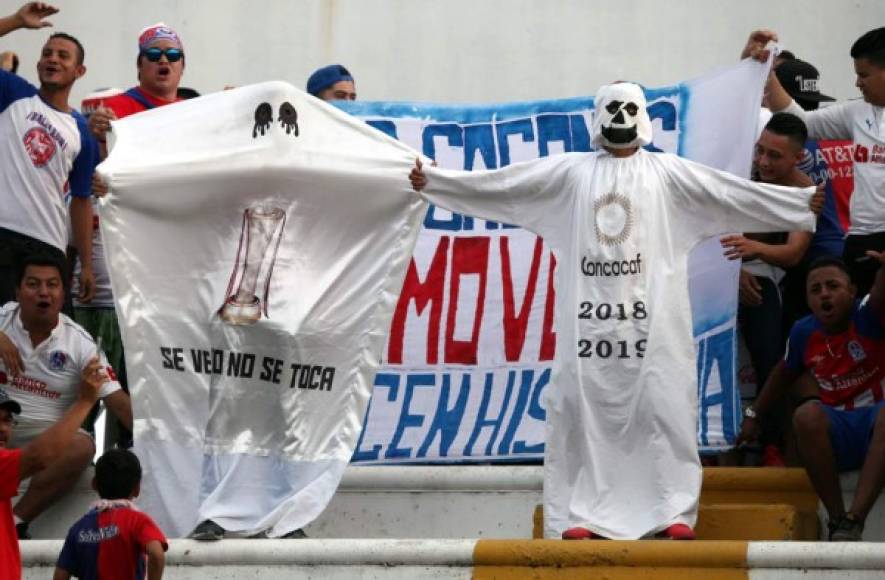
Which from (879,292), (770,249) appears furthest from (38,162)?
(879,292)

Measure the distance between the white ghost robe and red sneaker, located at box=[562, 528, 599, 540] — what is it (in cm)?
3

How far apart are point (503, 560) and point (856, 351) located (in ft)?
6.87

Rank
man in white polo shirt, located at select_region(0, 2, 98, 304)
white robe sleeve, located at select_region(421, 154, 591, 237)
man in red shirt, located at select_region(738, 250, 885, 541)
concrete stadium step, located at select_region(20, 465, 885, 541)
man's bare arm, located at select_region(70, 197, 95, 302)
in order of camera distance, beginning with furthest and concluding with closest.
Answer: man's bare arm, located at select_region(70, 197, 95, 302), man in white polo shirt, located at select_region(0, 2, 98, 304), concrete stadium step, located at select_region(20, 465, 885, 541), white robe sleeve, located at select_region(421, 154, 591, 237), man in red shirt, located at select_region(738, 250, 885, 541)

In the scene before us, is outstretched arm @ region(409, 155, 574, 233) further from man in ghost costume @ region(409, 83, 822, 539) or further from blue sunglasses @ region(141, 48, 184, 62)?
blue sunglasses @ region(141, 48, 184, 62)

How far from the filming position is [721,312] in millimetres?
11344

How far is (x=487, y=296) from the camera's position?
11852mm

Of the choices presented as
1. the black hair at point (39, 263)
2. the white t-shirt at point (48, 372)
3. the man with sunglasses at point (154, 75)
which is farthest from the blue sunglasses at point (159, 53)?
the white t-shirt at point (48, 372)

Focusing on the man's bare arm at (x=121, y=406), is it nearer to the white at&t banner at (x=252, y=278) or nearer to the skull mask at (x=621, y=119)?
the white at&t banner at (x=252, y=278)

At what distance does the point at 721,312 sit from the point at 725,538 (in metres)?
1.41

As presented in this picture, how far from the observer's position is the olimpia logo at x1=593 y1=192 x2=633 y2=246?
33.7 ft

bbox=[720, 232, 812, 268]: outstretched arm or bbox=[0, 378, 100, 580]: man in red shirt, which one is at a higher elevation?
bbox=[720, 232, 812, 268]: outstretched arm

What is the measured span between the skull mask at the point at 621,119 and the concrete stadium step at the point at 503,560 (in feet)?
6.44

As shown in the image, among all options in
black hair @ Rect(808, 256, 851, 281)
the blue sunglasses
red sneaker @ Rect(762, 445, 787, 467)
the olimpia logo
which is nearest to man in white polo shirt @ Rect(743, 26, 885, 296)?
black hair @ Rect(808, 256, 851, 281)

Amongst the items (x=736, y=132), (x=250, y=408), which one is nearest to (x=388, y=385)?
(x=250, y=408)
